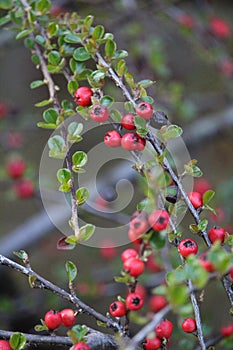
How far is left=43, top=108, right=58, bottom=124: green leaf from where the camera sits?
756 mm

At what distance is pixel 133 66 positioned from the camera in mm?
1469

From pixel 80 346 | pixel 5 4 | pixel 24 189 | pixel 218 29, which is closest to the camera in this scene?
pixel 80 346

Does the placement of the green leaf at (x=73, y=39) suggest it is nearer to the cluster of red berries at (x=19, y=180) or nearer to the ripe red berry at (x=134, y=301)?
the ripe red berry at (x=134, y=301)

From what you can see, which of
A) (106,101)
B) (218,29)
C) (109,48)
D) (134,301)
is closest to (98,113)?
(106,101)

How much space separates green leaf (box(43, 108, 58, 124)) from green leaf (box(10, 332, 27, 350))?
33cm

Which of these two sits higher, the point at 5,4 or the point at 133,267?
the point at 5,4

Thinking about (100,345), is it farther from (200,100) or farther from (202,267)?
(200,100)

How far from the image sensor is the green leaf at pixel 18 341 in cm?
59

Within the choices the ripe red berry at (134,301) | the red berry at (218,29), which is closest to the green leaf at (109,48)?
the ripe red berry at (134,301)

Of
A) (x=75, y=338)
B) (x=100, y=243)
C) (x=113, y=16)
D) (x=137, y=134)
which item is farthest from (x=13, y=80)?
(x=75, y=338)

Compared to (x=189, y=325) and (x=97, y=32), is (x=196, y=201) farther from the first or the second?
(x=97, y=32)

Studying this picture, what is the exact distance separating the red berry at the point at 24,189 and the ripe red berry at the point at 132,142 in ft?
2.50

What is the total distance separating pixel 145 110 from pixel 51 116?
19 cm

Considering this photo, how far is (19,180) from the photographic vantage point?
4.55ft
